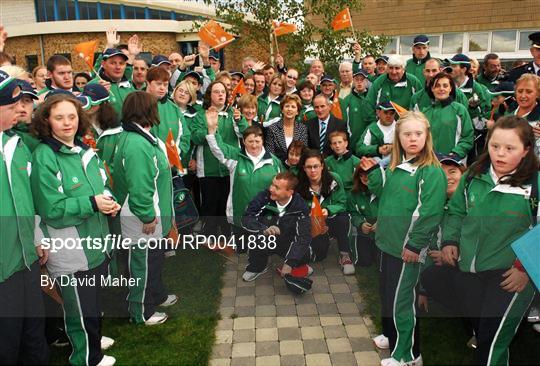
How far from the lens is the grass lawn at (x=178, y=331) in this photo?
3.89m

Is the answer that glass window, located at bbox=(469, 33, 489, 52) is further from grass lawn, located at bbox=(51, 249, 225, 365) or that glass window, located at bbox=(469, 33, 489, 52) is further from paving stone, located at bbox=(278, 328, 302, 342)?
paving stone, located at bbox=(278, 328, 302, 342)

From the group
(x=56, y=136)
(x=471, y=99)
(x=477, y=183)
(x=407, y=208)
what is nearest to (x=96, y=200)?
(x=56, y=136)

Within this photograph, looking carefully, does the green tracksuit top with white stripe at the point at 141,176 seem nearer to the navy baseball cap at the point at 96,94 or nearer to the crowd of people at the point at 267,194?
the crowd of people at the point at 267,194

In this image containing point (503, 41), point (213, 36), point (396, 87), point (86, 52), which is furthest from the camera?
point (503, 41)

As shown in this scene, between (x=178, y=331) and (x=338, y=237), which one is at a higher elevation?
(x=338, y=237)

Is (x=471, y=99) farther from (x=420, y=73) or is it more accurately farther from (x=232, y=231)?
(x=232, y=231)

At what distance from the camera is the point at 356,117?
7.49 m

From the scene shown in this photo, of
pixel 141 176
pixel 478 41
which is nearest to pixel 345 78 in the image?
pixel 141 176

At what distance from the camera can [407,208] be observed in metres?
3.43

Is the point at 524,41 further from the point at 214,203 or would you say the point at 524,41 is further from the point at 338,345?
the point at 338,345

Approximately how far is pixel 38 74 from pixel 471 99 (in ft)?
22.1

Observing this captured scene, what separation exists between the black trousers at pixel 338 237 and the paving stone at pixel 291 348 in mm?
1829

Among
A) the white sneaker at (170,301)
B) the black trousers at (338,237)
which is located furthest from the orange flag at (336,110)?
the white sneaker at (170,301)

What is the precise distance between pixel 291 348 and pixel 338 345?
43 cm
